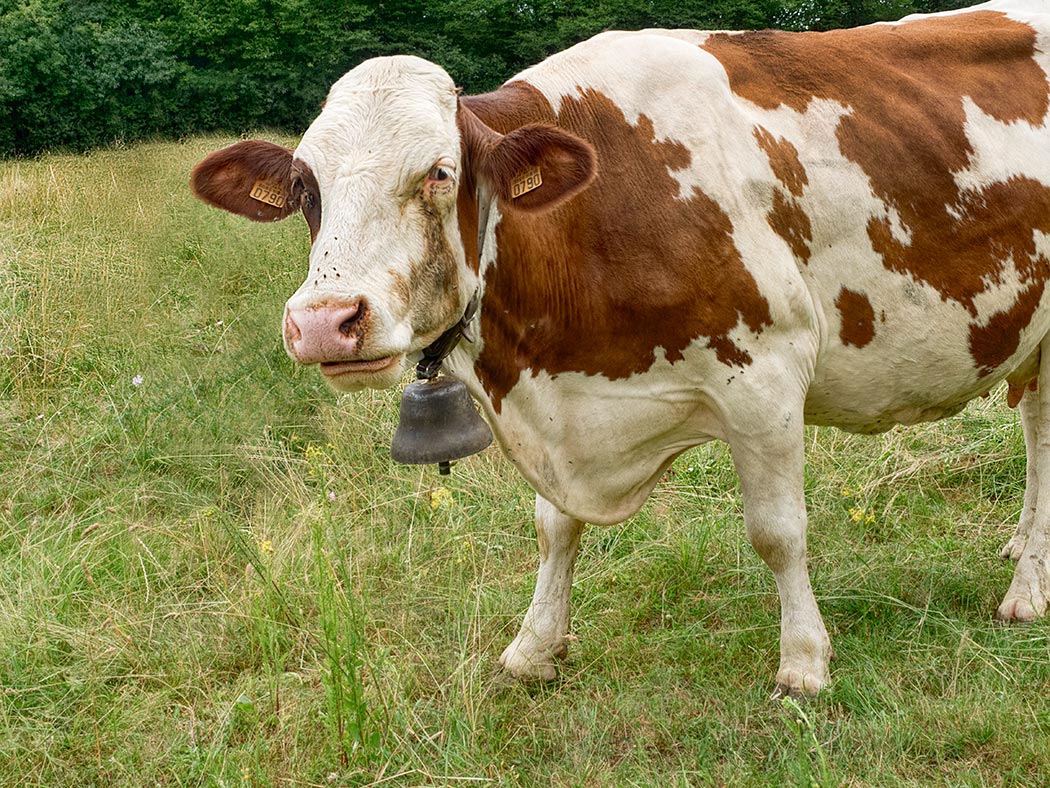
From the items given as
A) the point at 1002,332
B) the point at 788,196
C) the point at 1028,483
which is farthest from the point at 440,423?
the point at 1028,483

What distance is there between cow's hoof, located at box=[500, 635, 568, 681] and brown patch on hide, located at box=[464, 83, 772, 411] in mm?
1059

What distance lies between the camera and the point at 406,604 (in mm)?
4027

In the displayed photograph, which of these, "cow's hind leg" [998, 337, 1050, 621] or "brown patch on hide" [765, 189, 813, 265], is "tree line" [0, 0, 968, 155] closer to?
"cow's hind leg" [998, 337, 1050, 621]

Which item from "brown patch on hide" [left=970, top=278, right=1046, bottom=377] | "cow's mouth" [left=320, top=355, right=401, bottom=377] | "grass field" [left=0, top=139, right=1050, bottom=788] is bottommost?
"grass field" [left=0, top=139, right=1050, bottom=788]

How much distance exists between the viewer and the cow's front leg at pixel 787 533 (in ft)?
10.9

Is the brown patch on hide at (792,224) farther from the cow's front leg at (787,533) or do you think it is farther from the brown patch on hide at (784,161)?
the cow's front leg at (787,533)

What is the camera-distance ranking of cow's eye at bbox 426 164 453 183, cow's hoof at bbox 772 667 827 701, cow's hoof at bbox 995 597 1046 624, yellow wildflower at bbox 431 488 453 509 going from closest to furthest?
cow's eye at bbox 426 164 453 183, cow's hoof at bbox 772 667 827 701, cow's hoof at bbox 995 597 1046 624, yellow wildflower at bbox 431 488 453 509

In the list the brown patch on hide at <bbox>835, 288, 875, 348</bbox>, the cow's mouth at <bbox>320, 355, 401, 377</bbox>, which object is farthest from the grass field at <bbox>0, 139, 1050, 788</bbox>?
the brown patch on hide at <bbox>835, 288, 875, 348</bbox>

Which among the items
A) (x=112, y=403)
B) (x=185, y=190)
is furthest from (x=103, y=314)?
(x=185, y=190)

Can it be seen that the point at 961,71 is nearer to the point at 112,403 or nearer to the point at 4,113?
the point at 112,403

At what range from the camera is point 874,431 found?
Answer: 3961mm

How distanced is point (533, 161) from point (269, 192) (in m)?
0.78

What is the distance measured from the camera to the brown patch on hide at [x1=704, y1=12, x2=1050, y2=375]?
11.4ft

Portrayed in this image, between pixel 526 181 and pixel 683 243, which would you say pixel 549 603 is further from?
pixel 526 181
